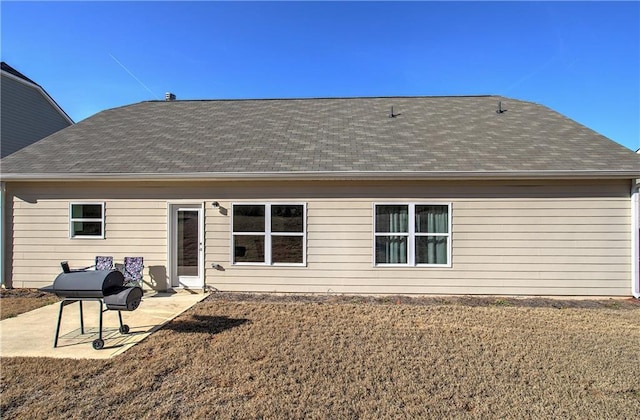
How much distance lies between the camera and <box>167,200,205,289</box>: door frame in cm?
770

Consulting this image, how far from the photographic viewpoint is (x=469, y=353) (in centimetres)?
427

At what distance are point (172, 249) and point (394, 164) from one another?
18.1ft

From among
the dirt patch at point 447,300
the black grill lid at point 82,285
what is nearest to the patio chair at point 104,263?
the dirt patch at point 447,300

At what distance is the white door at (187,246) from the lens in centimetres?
773

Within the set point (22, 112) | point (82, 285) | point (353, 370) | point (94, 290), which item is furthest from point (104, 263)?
point (22, 112)

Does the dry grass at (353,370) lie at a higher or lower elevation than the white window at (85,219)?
lower

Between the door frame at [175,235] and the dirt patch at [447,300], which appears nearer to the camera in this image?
the dirt patch at [447,300]

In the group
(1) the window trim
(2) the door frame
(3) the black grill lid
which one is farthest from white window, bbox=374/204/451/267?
(3) the black grill lid

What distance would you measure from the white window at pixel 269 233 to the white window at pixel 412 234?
1.78 meters

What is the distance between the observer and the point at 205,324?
5.43 meters

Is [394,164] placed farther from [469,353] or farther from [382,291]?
[469,353]

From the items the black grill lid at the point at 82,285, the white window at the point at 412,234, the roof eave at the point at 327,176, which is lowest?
the black grill lid at the point at 82,285

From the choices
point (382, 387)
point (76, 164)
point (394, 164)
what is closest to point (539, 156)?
point (394, 164)

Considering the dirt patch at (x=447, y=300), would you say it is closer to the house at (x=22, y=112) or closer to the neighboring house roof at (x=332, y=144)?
the neighboring house roof at (x=332, y=144)
